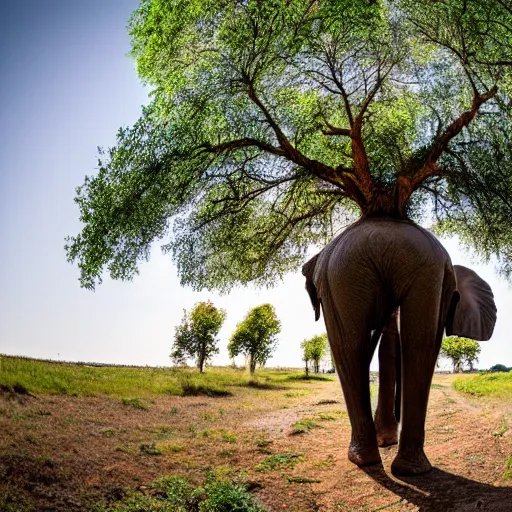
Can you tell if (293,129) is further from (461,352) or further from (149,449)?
(461,352)

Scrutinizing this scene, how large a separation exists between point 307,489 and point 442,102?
9888mm

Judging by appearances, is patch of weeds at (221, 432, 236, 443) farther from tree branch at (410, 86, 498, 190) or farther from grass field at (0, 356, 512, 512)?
tree branch at (410, 86, 498, 190)

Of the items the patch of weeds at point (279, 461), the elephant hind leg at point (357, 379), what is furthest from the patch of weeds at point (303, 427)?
the elephant hind leg at point (357, 379)

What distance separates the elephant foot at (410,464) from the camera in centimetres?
597

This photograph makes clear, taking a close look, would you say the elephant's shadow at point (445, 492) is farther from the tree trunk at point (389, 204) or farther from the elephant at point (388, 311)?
the tree trunk at point (389, 204)

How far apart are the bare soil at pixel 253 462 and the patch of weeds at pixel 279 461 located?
45 millimetres

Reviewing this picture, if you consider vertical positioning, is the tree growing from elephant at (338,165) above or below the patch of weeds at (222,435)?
above

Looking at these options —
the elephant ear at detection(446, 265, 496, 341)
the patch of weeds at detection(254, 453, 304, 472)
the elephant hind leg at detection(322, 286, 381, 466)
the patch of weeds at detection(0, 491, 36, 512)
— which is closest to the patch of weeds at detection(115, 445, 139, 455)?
the patch of weeds at detection(254, 453, 304, 472)

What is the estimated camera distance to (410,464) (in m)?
5.98

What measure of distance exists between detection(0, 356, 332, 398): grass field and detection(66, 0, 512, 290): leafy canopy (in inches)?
167

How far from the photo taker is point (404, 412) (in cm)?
607

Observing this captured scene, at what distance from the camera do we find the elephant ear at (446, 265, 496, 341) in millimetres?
6918

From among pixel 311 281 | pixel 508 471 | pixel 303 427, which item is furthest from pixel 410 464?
pixel 303 427

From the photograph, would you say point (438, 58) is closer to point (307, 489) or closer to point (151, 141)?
point (151, 141)
